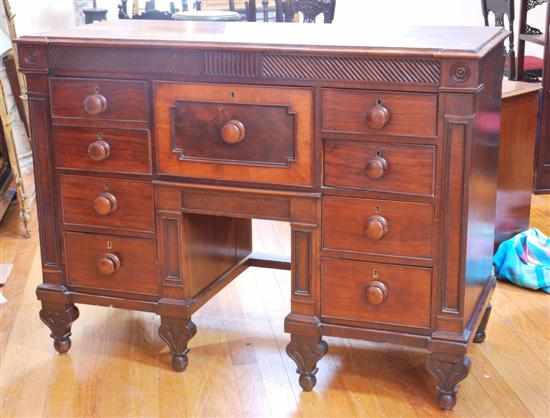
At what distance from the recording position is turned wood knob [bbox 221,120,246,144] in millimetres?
2250

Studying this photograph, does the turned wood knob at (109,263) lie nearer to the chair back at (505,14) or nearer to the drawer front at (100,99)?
the drawer front at (100,99)

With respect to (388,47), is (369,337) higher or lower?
lower

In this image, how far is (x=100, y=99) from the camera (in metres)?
2.34

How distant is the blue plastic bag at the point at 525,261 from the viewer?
3023 mm

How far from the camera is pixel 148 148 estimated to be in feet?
7.71

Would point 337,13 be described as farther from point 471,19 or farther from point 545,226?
point 545,226

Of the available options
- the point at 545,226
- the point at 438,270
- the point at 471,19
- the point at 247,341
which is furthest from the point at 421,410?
the point at 471,19

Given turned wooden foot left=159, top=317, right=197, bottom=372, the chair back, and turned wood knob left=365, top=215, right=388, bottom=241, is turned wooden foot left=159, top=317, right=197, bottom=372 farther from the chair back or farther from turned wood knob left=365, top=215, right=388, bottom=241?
the chair back

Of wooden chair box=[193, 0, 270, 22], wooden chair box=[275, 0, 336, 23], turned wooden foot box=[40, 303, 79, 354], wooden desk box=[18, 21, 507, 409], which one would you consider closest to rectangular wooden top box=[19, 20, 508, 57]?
wooden desk box=[18, 21, 507, 409]

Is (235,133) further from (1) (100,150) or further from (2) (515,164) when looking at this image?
(2) (515,164)

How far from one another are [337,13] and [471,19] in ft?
2.51

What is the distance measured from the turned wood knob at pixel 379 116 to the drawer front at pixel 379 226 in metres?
0.18

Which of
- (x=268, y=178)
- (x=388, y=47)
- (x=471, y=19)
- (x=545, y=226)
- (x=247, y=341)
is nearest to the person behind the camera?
(x=388, y=47)

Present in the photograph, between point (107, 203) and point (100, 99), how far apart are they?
10.2 inches
